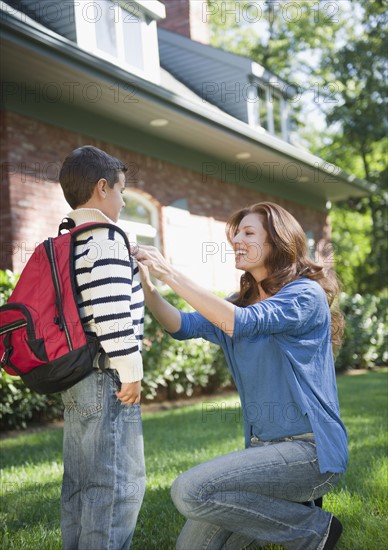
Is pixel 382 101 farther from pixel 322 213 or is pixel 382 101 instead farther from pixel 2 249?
pixel 2 249

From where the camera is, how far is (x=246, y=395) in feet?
9.93

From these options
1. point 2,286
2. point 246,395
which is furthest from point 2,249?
point 246,395

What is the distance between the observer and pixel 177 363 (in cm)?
958

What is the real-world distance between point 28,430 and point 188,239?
5.45 m

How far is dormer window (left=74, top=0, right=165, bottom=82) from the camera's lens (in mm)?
10234

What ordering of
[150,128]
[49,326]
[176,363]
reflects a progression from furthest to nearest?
[150,128] < [176,363] < [49,326]

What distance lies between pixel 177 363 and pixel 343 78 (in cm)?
1383

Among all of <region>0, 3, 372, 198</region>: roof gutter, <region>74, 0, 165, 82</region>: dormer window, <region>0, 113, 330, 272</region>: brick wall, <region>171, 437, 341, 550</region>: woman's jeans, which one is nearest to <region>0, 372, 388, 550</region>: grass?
<region>171, 437, 341, 550</region>: woman's jeans

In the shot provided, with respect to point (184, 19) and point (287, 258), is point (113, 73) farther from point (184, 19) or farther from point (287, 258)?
point (184, 19)

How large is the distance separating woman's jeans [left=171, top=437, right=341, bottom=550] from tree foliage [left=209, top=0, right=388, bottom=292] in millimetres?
15214

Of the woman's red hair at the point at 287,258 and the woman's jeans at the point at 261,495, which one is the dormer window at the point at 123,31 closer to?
the woman's red hair at the point at 287,258

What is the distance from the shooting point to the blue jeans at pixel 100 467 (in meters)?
2.59

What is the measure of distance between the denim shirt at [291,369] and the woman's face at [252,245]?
0.79 feet

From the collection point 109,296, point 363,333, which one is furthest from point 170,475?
point 363,333
